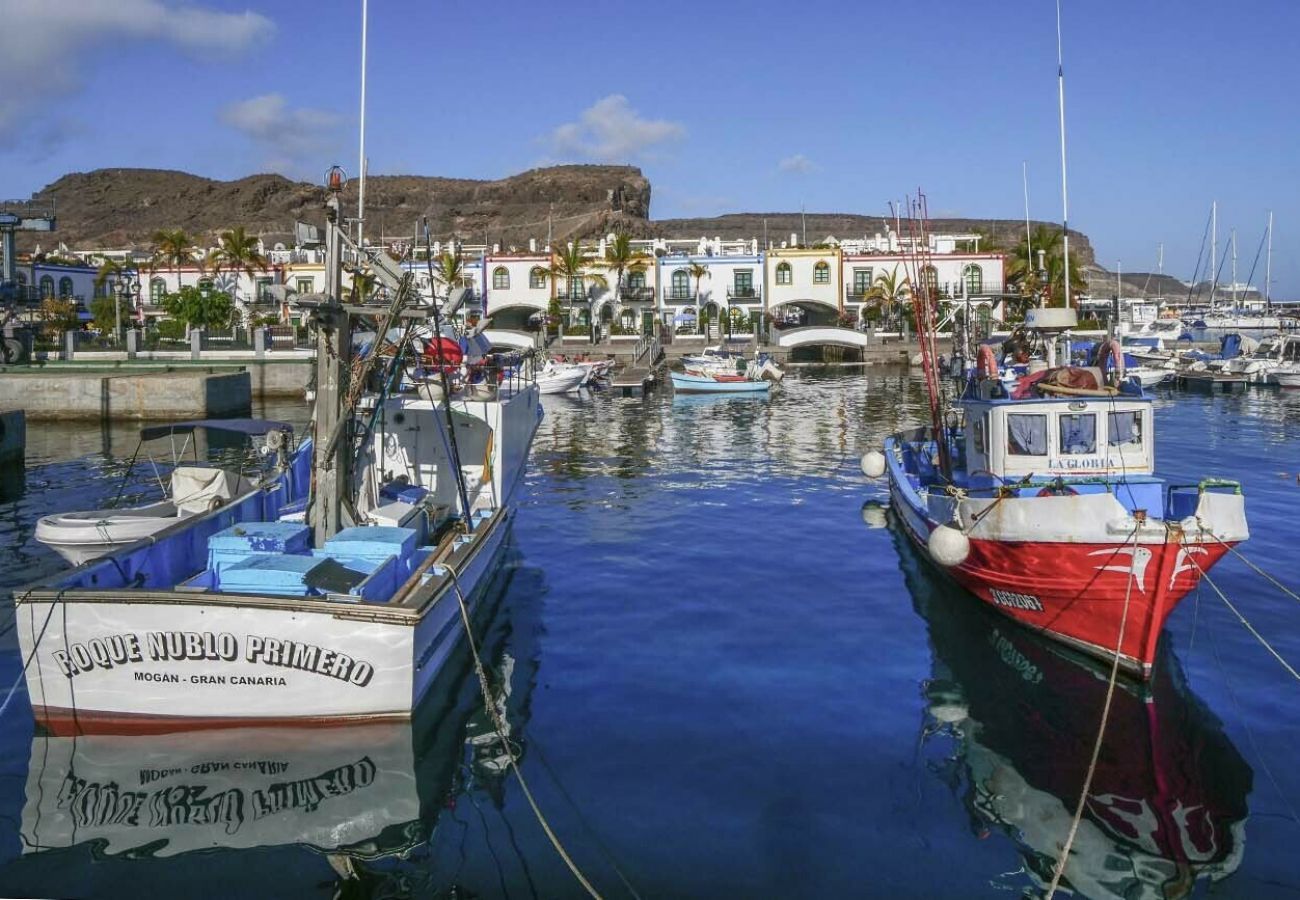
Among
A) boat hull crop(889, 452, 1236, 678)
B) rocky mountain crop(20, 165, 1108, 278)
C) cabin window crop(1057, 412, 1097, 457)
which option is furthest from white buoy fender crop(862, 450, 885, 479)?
rocky mountain crop(20, 165, 1108, 278)

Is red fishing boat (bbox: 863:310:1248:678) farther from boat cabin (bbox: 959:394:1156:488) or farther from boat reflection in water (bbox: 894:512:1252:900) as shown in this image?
boat reflection in water (bbox: 894:512:1252:900)

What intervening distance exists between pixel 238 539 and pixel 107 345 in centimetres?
5737

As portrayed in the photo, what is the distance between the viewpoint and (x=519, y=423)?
1959cm

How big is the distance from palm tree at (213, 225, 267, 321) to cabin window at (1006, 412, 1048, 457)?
3139 inches

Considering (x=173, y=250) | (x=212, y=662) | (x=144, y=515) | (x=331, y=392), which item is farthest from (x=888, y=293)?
(x=212, y=662)

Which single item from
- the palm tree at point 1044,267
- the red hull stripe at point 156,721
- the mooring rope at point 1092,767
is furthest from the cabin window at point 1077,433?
the palm tree at point 1044,267

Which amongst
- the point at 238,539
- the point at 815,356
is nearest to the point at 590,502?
the point at 238,539

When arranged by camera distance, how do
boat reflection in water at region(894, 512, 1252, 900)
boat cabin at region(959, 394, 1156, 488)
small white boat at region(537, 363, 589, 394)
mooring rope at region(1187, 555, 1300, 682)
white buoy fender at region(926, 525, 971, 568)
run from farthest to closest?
→ small white boat at region(537, 363, 589, 394) < boat cabin at region(959, 394, 1156, 488) < white buoy fender at region(926, 525, 971, 568) < mooring rope at region(1187, 555, 1300, 682) < boat reflection in water at region(894, 512, 1252, 900)

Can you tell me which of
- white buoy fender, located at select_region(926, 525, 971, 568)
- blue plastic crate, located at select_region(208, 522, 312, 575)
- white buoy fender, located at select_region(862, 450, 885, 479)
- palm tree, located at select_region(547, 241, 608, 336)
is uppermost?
palm tree, located at select_region(547, 241, 608, 336)

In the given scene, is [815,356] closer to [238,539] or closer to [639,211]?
[238,539]

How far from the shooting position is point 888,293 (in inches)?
3359

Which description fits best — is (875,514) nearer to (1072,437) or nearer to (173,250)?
(1072,437)

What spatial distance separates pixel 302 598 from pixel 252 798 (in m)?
1.92

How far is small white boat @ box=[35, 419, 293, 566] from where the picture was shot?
16.3 meters
